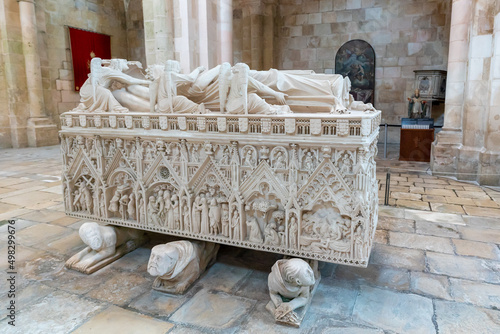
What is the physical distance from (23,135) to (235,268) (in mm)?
11049

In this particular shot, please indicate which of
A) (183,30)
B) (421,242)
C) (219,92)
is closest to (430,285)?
Result: (421,242)

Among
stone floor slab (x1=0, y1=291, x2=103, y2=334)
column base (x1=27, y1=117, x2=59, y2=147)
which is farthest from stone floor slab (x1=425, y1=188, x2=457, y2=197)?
column base (x1=27, y1=117, x2=59, y2=147)

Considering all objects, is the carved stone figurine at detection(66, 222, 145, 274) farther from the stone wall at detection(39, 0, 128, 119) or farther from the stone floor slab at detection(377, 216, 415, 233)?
the stone wall at detection(39, 0, 128, 119)

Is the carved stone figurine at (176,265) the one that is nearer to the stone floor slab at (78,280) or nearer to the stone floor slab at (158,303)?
the stone floor slab at (158,303)

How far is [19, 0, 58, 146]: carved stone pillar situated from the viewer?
447 inches

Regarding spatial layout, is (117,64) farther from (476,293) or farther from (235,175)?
(476,293)

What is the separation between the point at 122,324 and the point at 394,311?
1.98 m

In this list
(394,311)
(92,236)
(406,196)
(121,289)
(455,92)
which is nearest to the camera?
(394,311)

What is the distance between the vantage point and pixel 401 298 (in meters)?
2.92

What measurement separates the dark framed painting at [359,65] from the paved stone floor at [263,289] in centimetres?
796

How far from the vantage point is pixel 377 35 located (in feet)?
38.5

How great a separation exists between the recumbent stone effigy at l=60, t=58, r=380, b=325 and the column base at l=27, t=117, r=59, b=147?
9.23m

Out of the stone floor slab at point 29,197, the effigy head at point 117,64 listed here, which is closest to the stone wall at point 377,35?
the stone floor slab at point 29,197

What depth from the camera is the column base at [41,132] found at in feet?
38.5
